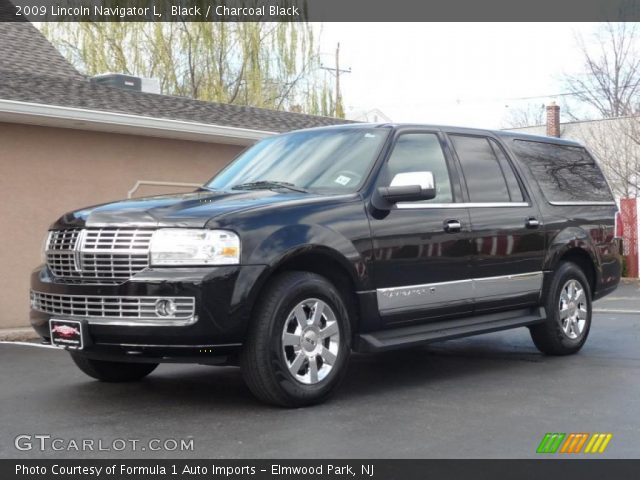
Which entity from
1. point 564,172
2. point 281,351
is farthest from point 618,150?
point 281,351

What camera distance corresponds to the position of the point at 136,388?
7.32m

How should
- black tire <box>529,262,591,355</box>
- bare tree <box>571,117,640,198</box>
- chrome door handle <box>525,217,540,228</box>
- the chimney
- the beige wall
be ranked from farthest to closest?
the chimney
bare tree <box>571,117,640,198</box>
the beige wall
black tire <box>529,262,591,355</box>
chrome door handle <box>525,217,540,228</box>

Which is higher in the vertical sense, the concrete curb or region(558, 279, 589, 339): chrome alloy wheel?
region(558, 279, 589, 339): chrome alloy wheel

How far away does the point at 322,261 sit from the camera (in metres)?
6.72

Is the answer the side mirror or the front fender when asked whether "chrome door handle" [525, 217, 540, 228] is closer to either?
the side mirror

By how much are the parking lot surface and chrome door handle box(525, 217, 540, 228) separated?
120cm

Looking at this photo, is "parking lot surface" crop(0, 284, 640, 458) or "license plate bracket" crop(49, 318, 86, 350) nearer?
"parking lot surface" crop(0, 284, 640, 458)

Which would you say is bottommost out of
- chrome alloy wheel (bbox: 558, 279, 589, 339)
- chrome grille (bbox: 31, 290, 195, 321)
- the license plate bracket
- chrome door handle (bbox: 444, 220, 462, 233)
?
chrome alloy wheel (bbox: 558, 279, 589, 339)

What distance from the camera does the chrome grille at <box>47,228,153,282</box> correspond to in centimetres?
615

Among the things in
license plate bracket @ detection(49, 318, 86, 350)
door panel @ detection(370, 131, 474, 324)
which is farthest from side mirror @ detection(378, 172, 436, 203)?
license plate bracket @ detection(49, 318, 86, 350)

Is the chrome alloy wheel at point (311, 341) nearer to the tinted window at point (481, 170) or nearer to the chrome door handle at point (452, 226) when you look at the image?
the chrome door handle at point (452, 226)

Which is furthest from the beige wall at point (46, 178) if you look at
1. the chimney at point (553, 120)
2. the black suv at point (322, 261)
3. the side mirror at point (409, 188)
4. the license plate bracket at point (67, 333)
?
the chimney at point (553, 120)

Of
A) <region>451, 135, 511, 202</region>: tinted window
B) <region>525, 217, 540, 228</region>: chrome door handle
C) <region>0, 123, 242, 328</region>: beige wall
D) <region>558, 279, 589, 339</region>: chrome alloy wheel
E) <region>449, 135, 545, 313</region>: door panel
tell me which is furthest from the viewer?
<region>0, 123, 242, 328</region>: beige wall
